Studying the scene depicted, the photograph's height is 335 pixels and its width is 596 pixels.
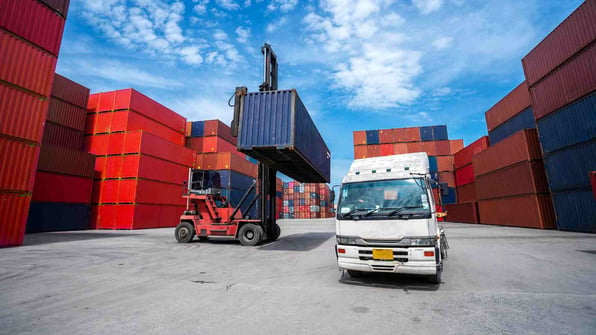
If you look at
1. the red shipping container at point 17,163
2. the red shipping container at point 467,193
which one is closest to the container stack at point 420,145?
the red shipping container at point 467,193

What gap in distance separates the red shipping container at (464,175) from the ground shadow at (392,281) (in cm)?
2596

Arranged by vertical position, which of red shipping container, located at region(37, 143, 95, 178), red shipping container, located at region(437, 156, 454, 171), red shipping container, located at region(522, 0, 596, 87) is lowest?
red shipping container, located at region(37, 143, 95, 178)

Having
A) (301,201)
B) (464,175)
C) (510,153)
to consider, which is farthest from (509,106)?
(301,201)

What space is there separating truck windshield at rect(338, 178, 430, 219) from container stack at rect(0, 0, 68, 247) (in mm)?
12910

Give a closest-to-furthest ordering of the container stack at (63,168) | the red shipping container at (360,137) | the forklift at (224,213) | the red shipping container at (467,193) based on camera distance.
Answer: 1. the forklift at (224,213)
2. the container stack at (63,168)
3. the red shipping container at (467,193)
4. the red shipping container at (360,137)

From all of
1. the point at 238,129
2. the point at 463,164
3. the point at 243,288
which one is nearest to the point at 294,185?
the point at 463,164

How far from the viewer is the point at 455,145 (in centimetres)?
3238

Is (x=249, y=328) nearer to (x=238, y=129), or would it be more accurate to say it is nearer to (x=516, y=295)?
(x=516, y=295)

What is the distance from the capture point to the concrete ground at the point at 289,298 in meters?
3.33

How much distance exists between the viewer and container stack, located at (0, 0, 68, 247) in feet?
32.4

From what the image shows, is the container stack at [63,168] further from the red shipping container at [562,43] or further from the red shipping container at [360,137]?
the red shipping container at [562,43]

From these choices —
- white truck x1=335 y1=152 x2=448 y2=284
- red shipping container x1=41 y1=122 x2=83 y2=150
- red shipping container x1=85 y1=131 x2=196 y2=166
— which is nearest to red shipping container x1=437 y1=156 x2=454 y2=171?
white truck x1=335 y1=152 x2=448 y2=284

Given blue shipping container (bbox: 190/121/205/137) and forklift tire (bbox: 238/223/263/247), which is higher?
blue shipping container (bbox: 190/121/205/137)

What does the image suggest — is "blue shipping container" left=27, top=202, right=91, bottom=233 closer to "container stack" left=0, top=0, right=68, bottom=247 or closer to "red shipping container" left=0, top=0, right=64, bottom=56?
"container stack" left=0, top=0, right=68, bottom=247
